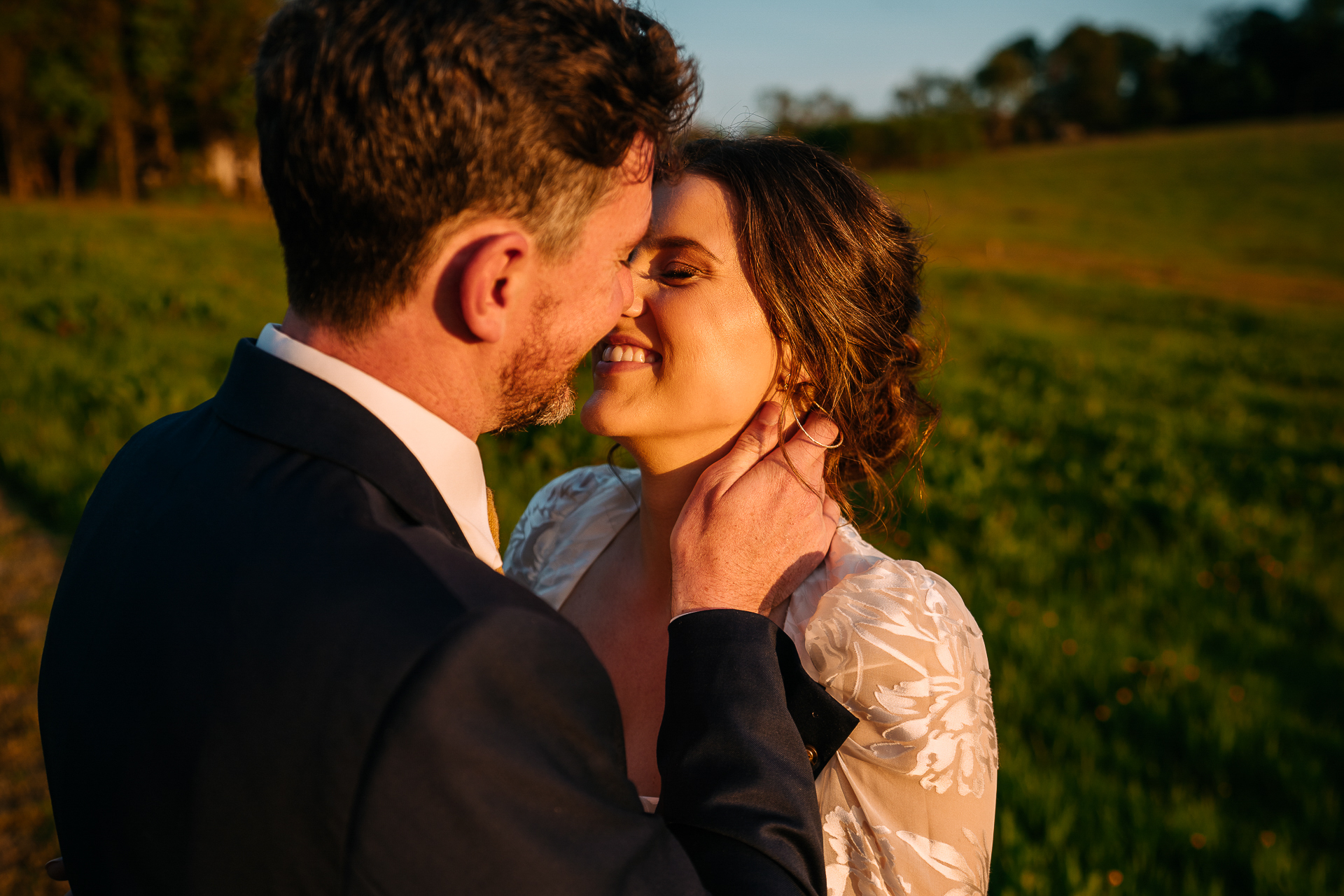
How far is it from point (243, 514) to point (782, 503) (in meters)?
1.36

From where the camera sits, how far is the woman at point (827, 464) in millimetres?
2002

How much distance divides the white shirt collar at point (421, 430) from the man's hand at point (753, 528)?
0.58 metres

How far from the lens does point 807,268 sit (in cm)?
262

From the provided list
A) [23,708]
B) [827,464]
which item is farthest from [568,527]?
[23,708]

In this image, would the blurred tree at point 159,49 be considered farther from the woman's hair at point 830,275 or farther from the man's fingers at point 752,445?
the man's fingers at point 752,445

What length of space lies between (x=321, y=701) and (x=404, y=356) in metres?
0.65

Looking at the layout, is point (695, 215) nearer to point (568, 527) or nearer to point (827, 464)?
point (827, 464)

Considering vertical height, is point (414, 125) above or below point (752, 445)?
above

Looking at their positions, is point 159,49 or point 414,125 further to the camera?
point 159,49

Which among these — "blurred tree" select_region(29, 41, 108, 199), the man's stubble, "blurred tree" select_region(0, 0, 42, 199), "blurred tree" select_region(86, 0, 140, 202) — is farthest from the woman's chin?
"blurred tree" select_region(86, 0, 140, 202)

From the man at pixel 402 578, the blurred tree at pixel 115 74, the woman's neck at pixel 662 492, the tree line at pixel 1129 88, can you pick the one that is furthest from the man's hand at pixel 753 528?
the tree line at pixel 1129 88

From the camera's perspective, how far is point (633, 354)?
2.65m

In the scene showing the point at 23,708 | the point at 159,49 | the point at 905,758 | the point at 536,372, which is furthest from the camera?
the point at 159,49

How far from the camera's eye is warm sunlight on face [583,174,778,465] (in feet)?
8.46
